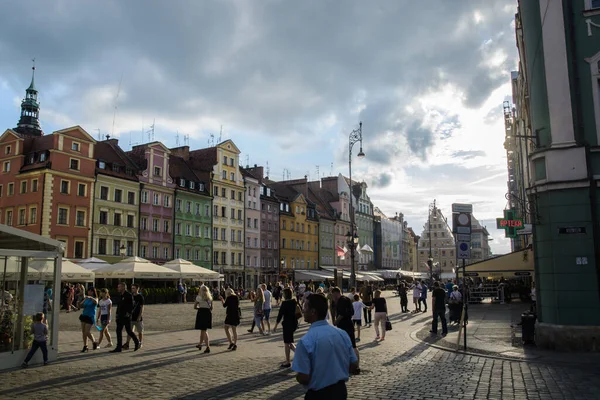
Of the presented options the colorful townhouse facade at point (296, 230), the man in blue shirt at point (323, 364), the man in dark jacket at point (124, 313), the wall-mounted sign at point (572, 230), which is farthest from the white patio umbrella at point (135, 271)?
the colorful townhouse facade at point (296, 230)

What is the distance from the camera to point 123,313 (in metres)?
14.5

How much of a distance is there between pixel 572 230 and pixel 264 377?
28.7ft

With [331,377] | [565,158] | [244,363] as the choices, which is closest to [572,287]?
[565,158]

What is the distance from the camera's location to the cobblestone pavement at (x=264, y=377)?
9.18 metres

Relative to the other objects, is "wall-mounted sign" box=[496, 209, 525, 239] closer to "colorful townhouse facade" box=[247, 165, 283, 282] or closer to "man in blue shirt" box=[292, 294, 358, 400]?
"man in blue shirt" box=[292, 294, 358, 400]

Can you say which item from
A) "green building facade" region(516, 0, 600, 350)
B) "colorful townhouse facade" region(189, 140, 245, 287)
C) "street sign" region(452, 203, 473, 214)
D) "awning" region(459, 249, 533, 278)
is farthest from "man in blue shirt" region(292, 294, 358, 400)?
"colorful townhouse facade" region(189, 140, 245, 287)

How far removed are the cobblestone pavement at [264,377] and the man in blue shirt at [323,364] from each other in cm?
443

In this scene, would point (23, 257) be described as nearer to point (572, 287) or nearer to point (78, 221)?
point (572, 287)

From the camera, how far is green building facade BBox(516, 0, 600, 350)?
13805 mm

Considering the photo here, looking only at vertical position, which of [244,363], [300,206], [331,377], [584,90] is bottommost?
[244,363]

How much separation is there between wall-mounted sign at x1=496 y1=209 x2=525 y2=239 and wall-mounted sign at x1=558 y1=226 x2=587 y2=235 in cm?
1928

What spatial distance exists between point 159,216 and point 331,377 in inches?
2049

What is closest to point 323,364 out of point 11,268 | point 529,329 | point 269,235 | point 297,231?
point 11,268

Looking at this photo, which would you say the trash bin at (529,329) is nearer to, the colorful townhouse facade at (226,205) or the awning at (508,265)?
the awning at (508,265)
